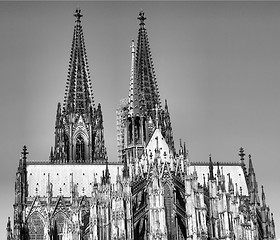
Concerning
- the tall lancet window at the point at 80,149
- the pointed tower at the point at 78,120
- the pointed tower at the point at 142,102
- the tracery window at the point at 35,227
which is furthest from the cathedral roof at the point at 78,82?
the tracery window at the point at 35,227

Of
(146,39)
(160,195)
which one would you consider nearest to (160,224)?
(160,195)

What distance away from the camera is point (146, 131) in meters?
66.1

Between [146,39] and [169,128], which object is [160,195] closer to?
[169,128]

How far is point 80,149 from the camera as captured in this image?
65812 mm

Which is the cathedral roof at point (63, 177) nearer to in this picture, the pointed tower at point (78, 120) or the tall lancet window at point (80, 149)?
the pointed tower at point (78, 120)

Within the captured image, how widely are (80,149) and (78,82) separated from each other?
7292mm

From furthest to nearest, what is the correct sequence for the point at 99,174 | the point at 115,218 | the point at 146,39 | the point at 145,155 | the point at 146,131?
the point at 146,39
the point at 146,131
the point at 99,174
the point at 145,155
the point at 115,218

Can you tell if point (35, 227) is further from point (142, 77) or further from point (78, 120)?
point (142, 77)

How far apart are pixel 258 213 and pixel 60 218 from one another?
16.4 meters

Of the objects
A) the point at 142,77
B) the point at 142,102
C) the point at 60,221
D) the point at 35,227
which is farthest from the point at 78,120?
the point at 35,227

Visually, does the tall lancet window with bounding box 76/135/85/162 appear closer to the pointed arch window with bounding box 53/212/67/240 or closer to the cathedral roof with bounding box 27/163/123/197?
the cathedral roof with bounding box 27/163/123/197

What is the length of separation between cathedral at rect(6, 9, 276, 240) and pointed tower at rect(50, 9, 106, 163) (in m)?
0.10

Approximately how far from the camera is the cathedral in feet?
159

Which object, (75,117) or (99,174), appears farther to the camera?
(75,117)
